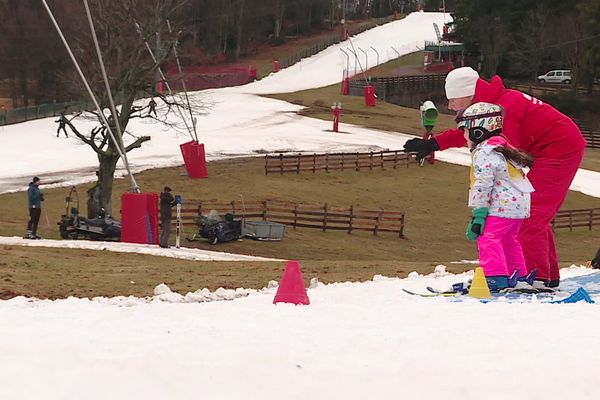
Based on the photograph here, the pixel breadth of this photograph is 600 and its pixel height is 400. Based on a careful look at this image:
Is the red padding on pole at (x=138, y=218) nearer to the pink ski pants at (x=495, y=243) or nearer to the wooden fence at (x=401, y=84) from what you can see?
the pink ski pants at (x=495, y=243)

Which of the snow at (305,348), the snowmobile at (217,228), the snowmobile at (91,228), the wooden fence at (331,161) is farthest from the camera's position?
the wooden fence at (331,161)

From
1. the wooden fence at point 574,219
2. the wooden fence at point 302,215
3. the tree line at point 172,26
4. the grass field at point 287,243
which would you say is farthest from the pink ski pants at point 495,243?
the wooden fence at point 574,219

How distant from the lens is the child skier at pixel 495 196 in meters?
8.53

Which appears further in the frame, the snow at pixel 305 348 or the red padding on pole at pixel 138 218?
the red padding on pole at pixel 138 218

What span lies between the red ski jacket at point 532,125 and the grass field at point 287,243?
4.21m

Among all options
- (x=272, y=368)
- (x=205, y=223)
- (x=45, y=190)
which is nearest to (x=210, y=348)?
(x=272, y=368)

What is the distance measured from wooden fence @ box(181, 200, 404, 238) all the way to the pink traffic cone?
22.2 meters

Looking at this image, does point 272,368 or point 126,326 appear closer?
point 272,368

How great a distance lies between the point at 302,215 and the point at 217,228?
7317 mm

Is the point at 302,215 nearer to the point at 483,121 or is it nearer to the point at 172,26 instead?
the point at 172,26

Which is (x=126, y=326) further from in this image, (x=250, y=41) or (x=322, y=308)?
(x=250, y=41)

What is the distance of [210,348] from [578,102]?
81.1 m

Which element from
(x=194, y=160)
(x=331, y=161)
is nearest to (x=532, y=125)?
(x=194, y=160)

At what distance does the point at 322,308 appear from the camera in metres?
8.05
